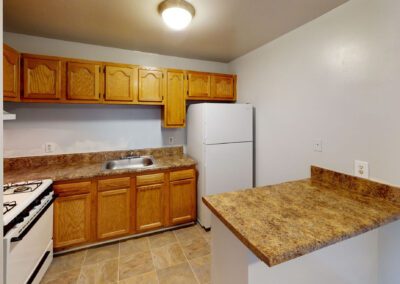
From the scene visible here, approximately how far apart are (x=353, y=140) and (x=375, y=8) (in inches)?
36.7

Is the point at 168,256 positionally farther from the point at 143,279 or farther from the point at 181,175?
the point at 181,175

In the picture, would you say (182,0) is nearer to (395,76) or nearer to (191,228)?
(395,76)

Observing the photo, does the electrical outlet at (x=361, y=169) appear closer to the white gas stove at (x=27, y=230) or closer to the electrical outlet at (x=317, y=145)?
the electrical outlet at (x=317, y=145)

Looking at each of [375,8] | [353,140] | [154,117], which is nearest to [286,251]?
[353,140]

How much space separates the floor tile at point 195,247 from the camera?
2168 mm

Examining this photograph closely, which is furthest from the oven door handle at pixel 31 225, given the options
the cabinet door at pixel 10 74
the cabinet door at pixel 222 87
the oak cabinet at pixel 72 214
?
the cabinet door at pixel 222 87

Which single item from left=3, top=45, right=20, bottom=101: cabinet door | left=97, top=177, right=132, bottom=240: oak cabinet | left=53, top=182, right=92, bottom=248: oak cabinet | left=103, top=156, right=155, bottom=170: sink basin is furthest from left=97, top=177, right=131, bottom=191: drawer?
left=3, top=45, right=20, bottom=101: cabinet door

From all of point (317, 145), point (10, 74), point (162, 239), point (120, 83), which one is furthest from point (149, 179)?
point (317, 145)

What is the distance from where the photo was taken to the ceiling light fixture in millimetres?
1580

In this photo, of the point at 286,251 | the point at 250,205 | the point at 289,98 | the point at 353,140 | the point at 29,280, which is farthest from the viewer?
the point at 289,98

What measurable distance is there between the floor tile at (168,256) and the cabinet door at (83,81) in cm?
184

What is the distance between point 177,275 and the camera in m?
1.88

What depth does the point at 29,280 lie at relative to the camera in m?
1.51

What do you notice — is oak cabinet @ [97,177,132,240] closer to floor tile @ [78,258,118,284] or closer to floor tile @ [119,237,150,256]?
floor tile @ [119,237,150,256]
